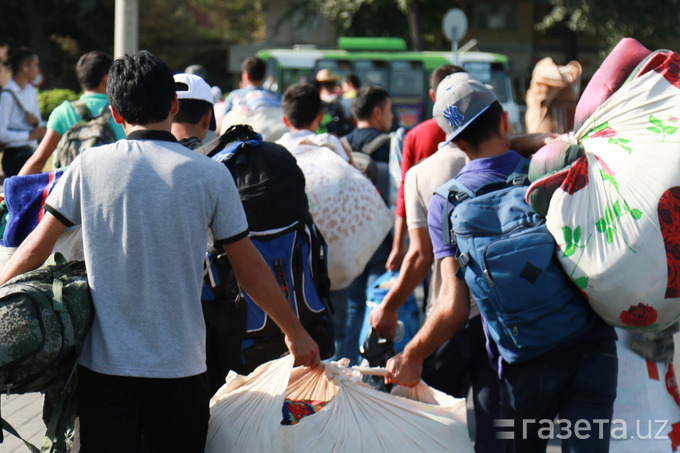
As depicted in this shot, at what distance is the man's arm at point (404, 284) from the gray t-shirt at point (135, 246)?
4.24 feet

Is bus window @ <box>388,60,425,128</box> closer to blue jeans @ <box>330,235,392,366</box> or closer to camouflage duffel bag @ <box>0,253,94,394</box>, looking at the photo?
blue jeans @ <box>330,235,392,366</box>

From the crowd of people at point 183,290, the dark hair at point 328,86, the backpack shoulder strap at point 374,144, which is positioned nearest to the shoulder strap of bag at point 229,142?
the crowd of people at point 183,290

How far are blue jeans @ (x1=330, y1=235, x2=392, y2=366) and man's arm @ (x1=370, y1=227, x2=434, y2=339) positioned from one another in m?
1.66

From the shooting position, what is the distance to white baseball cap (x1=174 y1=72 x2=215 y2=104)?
13.2ft

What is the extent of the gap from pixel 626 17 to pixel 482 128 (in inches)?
1068

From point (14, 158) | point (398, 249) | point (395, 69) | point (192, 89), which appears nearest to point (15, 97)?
point (14, 158)

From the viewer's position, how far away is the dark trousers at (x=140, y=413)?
9.00 feet

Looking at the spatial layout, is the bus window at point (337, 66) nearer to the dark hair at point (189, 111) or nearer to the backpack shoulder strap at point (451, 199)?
the dark hair at point (189, 111)

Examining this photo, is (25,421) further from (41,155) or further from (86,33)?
(86,33)

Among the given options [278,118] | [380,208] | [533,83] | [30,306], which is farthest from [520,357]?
[278,118]

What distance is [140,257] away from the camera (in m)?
2.72

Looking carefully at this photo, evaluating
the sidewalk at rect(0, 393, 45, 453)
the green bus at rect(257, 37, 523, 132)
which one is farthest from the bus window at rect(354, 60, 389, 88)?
the sidewalk at rect(0, 393, 45, 453)

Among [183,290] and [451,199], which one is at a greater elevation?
[451,199]

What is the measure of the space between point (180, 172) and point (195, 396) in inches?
28.7
